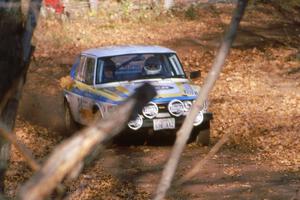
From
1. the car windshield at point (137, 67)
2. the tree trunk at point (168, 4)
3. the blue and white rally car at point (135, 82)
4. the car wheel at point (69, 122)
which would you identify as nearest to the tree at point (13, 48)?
the blue and white rally car at point (135, 82)

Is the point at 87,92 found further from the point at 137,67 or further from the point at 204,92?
the point at 204,92

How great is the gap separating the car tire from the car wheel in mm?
2004

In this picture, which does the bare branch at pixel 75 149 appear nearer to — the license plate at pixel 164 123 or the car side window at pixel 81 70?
the license plate at pixel 164 123

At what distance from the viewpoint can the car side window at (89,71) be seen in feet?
39.1

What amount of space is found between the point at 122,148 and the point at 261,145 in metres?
2.13

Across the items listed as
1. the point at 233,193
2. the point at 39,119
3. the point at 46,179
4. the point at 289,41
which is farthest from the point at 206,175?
the point at 289,41

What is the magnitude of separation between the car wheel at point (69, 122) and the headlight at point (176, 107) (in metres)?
A: 2.20

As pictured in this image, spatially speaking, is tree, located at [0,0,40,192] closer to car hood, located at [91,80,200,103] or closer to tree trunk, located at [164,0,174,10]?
car hood, located at [91,80,200,103]

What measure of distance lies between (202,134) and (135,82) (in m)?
1.52

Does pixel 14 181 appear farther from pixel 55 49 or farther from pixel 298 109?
pixel 55 49

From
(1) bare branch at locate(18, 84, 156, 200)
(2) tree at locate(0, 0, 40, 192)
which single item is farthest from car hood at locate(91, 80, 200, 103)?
(1) bare branch at locate(18, 84, 156, 200)

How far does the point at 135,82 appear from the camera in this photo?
1088 centimetres

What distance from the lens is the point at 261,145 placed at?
12242mm

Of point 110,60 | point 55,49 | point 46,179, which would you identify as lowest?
point 55,49
